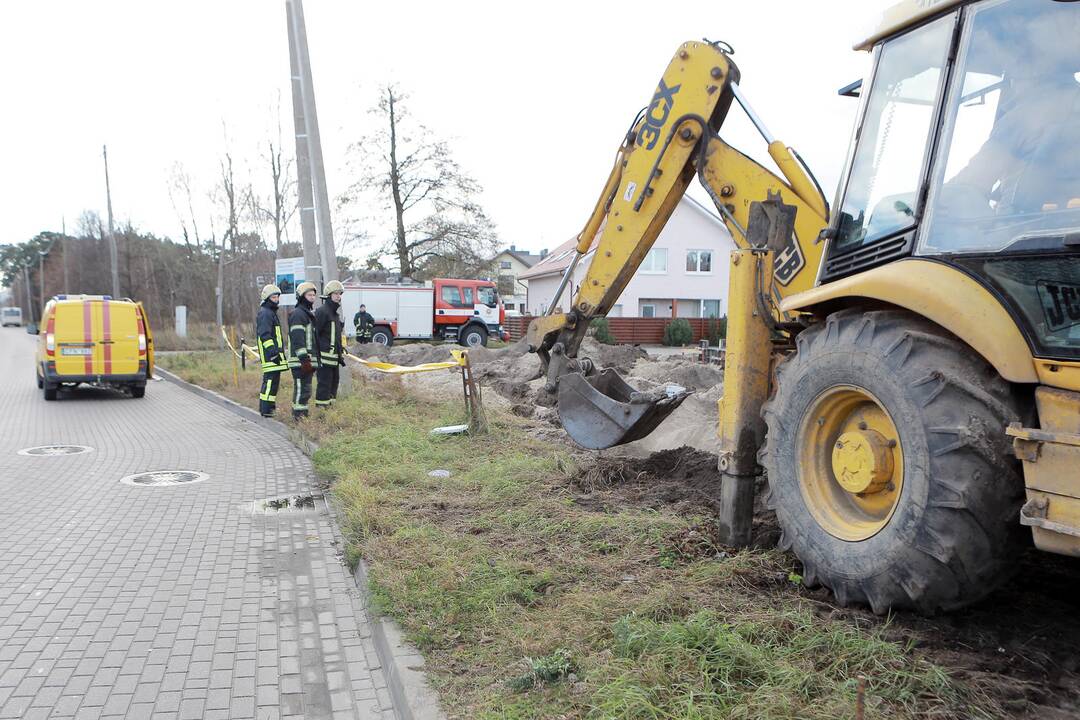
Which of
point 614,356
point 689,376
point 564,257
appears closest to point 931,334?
point 689,376

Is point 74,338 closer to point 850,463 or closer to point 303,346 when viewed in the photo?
point 303,346

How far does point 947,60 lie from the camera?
3.62 meters

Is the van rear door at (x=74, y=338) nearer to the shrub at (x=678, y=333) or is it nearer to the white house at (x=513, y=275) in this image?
the shrub at (x=678, y=333)

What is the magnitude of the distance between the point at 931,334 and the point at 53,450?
10241mm

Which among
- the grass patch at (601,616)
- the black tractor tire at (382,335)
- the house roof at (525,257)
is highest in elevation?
the house roof at (525,257)

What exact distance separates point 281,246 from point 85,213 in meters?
35.9

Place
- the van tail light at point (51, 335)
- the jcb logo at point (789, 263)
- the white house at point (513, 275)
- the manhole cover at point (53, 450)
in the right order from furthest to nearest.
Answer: the white house at point (513, 275) → the van tail light at point (51, 335) → the manhole cover at point (53, 450) → the jcb logo at point (789, 263)

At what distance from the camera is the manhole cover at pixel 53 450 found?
9.49 meters

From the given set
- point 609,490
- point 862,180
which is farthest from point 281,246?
point 862,180

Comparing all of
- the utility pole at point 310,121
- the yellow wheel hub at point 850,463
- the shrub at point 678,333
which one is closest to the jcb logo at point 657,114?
the yellow wheel hub at point 850,463

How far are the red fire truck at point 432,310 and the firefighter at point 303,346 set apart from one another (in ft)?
63.9

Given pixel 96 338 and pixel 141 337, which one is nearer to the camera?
pixel 96 338

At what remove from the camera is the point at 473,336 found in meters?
32.9

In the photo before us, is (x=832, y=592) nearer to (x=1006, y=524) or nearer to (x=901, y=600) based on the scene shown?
(x=901, y=600)
